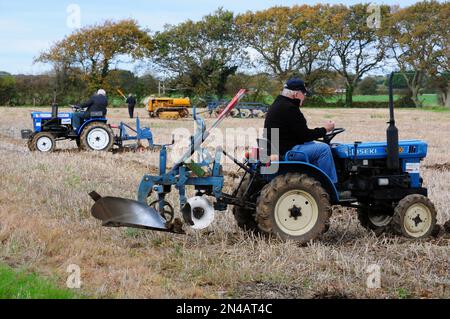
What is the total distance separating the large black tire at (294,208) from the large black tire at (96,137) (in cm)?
926

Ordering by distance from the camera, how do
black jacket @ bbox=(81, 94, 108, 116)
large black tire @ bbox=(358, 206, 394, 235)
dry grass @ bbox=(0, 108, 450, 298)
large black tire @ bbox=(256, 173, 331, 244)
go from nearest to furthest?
dry grass @ bbox=(0, 108, 450, 298) < large black tire @ bbox=(256, 173, 331, 244) < large black tire @ bbox=(358, 206, 394, 235) < black jacket @ bbox=(81, 94, 108, 116)

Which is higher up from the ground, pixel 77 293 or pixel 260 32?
pixel 260 32

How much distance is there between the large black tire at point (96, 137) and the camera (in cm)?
1479

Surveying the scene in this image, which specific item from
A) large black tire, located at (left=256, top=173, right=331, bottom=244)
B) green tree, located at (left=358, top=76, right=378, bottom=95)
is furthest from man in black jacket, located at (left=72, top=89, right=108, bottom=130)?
green tree, located at (left=358, top=76, right=378, bottom=95)

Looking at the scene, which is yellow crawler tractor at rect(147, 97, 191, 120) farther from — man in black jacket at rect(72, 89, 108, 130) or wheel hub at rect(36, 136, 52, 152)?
wheel hub at rect(36, 136, 52, 152)

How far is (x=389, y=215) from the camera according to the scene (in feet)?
22.6

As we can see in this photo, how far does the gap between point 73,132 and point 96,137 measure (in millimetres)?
650

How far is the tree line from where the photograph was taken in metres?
46.8

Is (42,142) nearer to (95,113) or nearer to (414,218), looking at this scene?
(95,113)

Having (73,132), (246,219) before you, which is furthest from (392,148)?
(73,132)
